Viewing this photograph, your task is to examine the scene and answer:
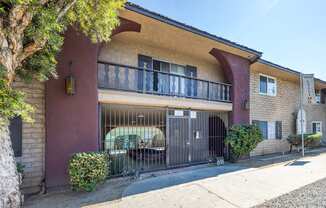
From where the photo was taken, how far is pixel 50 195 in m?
6.41

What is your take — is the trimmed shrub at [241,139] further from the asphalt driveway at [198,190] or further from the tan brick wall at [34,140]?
the tan brick wall at [34,140]

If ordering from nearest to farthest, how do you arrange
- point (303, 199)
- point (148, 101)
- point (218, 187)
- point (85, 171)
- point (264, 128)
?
point (303, 199), point (85, 171), point (218, 187), point (148, 101), point (264, 128)

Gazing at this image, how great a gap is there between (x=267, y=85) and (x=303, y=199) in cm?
1049

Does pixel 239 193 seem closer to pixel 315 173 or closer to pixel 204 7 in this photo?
pixel 315 173

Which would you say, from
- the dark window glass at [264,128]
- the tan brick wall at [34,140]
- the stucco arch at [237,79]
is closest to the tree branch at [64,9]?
the tan brick wall at [34,140]

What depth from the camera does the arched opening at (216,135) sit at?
40.6ft

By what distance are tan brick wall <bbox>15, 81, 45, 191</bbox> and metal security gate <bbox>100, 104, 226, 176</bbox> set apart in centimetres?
203

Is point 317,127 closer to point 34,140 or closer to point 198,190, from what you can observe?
point 198,190

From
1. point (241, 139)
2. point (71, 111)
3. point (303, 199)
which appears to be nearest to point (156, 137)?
point (71, 111)

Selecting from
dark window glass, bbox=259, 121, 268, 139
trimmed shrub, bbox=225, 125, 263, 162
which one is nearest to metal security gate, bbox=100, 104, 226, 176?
trimmed shrub, bbox=225, 125, 263, 162

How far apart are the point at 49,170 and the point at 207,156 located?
772cm

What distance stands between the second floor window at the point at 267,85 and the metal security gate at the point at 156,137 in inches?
176

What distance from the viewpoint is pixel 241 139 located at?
1147cm

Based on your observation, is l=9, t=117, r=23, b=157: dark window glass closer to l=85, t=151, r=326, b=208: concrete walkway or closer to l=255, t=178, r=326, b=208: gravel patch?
l=85, t=151, r=326, b=208: concrete walkway
